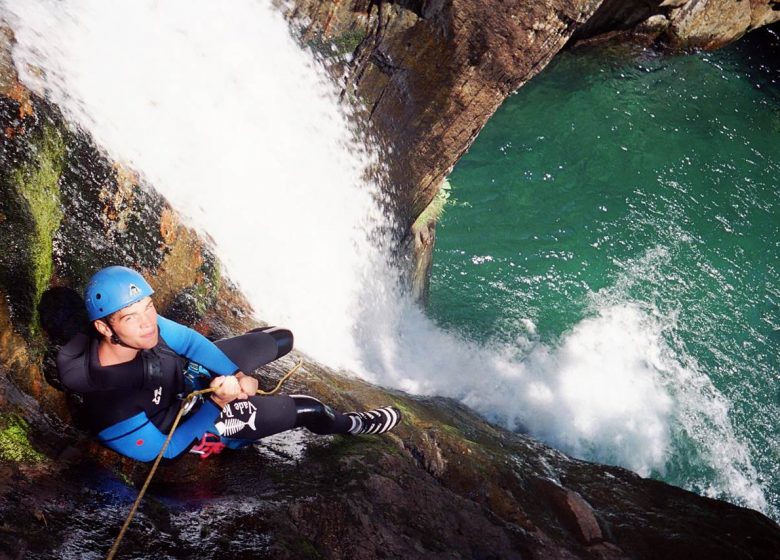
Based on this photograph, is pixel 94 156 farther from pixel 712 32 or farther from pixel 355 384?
pixel 712 32

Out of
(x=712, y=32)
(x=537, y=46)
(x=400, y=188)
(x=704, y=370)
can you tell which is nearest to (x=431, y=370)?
(x=400, y=188)

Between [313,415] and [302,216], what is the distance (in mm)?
3765

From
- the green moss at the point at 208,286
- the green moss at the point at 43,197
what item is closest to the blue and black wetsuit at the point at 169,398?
the green moss at the point at 43,197

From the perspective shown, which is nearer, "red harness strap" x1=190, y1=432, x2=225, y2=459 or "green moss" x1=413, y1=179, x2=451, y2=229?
"red harness strap" x1=190, y1=432, x2=225, y2=459

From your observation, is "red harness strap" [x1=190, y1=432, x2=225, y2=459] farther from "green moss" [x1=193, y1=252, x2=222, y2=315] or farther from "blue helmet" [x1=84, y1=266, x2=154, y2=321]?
"green moss" [x1=193, y1=252, x2=222, y2=315]

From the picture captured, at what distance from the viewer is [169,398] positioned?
3.68 metres

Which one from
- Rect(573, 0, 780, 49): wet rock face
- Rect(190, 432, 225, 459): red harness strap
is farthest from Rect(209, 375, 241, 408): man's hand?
Rect(573, 0, 780, 49): wet rock face

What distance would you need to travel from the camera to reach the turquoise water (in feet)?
35.0

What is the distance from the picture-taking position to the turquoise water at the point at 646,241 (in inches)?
420

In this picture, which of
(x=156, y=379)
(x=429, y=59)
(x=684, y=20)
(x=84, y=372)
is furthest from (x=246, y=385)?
(x=684, y=20)

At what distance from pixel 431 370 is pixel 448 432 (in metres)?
3.69

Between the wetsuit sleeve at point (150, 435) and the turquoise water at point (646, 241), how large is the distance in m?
7.15

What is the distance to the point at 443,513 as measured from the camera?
4098mm

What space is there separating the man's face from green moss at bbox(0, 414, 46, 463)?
0.73m
